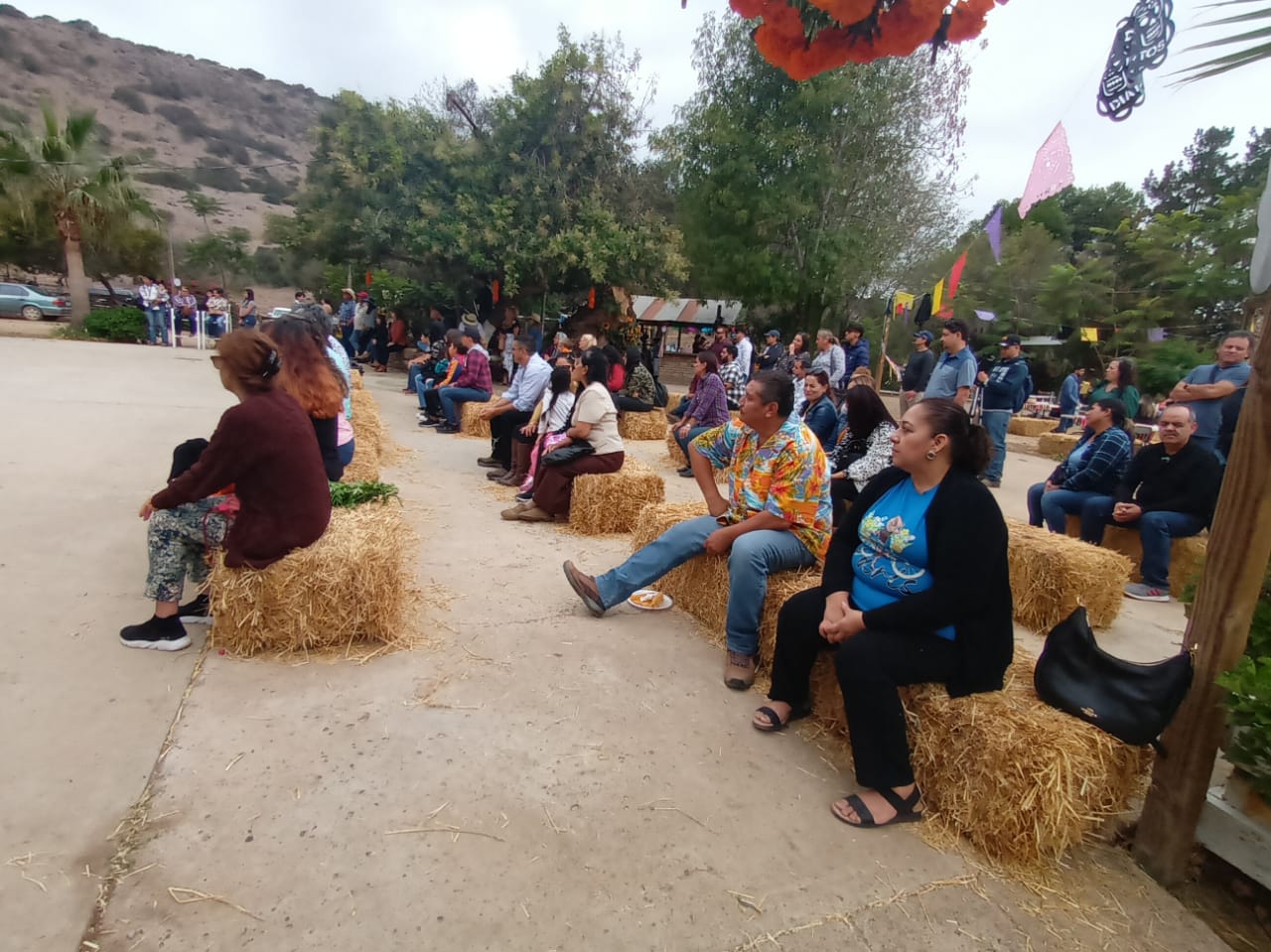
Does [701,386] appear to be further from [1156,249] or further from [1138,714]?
[1156,249]

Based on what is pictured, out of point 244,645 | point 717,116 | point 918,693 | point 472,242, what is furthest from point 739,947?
point 717,116

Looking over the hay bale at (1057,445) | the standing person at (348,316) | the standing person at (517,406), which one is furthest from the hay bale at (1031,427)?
the standing person at (348,316)

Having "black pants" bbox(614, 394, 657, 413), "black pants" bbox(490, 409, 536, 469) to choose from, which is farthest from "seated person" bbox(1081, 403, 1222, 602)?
"black pants" bbox(614, 394, 657, 413)

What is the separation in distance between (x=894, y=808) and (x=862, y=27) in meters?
3.16

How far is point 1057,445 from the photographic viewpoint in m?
13.0

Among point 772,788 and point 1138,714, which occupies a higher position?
point 1138,714

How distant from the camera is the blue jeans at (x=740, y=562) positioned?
Answer: 3117 mm

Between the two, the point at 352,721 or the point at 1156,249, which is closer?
the point at 352,721

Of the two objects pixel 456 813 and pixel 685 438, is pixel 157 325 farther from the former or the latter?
pixel 456 813

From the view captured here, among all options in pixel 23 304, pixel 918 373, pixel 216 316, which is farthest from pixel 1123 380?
pixel 23 304

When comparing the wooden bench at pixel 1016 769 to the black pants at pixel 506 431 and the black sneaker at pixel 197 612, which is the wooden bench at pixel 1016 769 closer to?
the black sneaker at pixel 197 612

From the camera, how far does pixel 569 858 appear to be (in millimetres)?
1985

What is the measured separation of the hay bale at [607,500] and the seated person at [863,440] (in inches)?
56.1

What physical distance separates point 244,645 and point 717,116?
16.8m
